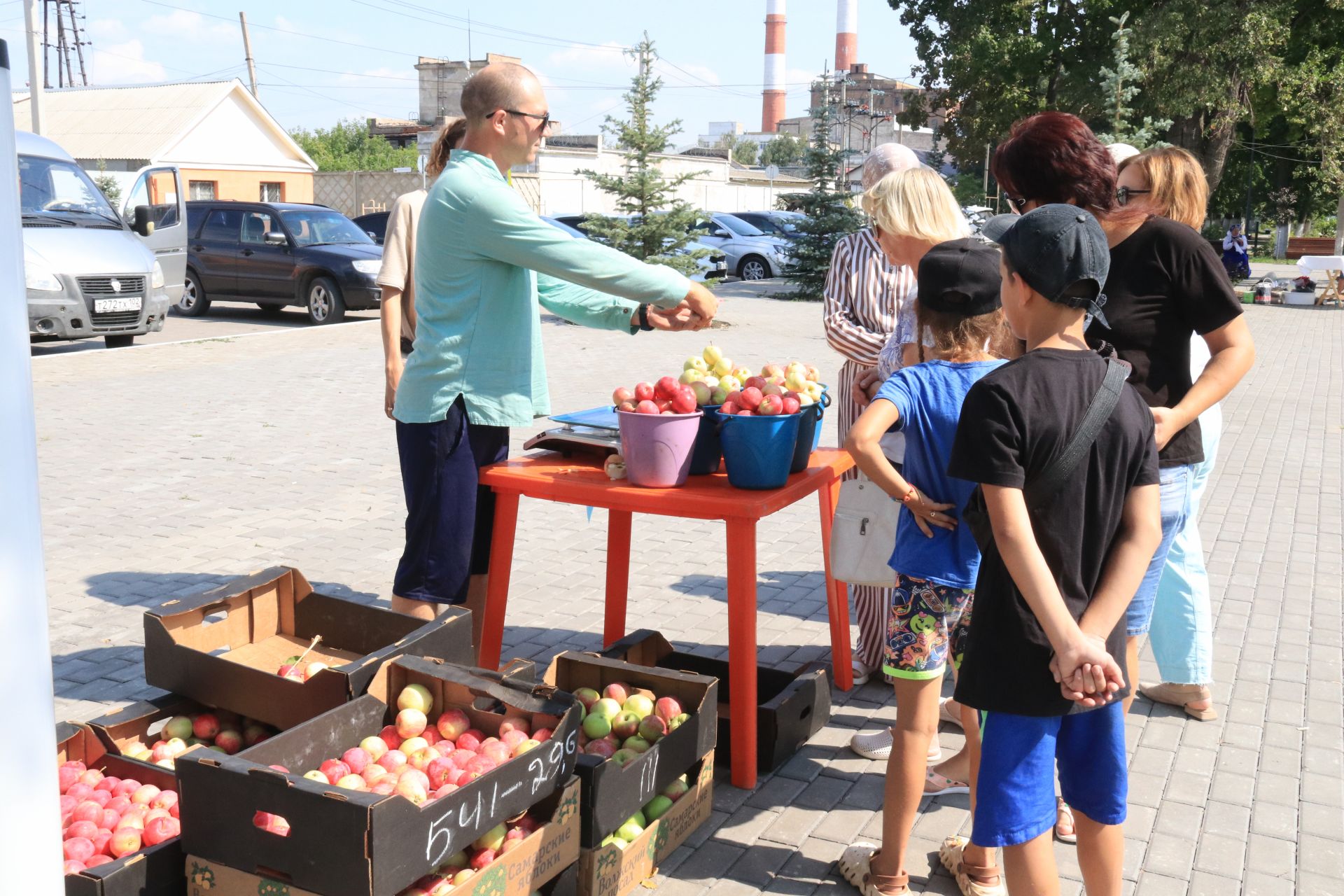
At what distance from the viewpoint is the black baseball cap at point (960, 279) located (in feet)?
9.78

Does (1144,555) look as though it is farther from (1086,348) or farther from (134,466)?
(134,466)

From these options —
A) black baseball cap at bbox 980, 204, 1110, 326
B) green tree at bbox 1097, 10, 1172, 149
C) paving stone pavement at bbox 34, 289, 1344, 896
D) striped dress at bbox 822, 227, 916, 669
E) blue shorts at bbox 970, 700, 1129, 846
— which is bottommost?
paving stone pavement at bbox 34, 289, 1344, 896

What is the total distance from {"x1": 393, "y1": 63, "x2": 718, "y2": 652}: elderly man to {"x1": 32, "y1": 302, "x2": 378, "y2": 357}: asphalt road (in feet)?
38.2

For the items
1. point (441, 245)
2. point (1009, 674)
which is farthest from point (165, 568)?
point (1009, 674)

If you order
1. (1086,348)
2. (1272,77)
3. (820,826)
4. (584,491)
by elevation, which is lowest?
(820,826)

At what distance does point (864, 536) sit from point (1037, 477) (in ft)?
3.73

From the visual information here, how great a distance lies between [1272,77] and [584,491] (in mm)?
25951

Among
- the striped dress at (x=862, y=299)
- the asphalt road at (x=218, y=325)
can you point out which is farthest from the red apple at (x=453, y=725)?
the asphalt road at (x=218, y=325)

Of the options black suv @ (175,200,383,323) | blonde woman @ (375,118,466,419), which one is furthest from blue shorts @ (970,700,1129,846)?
black suv @ (175,200,383,323)

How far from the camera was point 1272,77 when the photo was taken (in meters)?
24.7

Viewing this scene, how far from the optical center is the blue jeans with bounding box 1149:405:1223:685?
425 centimetres

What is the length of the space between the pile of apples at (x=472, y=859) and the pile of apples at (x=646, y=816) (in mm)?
292

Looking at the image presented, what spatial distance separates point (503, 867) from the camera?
8.94 ft

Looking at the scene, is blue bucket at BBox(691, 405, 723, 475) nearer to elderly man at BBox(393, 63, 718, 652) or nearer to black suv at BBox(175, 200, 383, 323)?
elderly man at BBox(393, 63, 718, 652)
